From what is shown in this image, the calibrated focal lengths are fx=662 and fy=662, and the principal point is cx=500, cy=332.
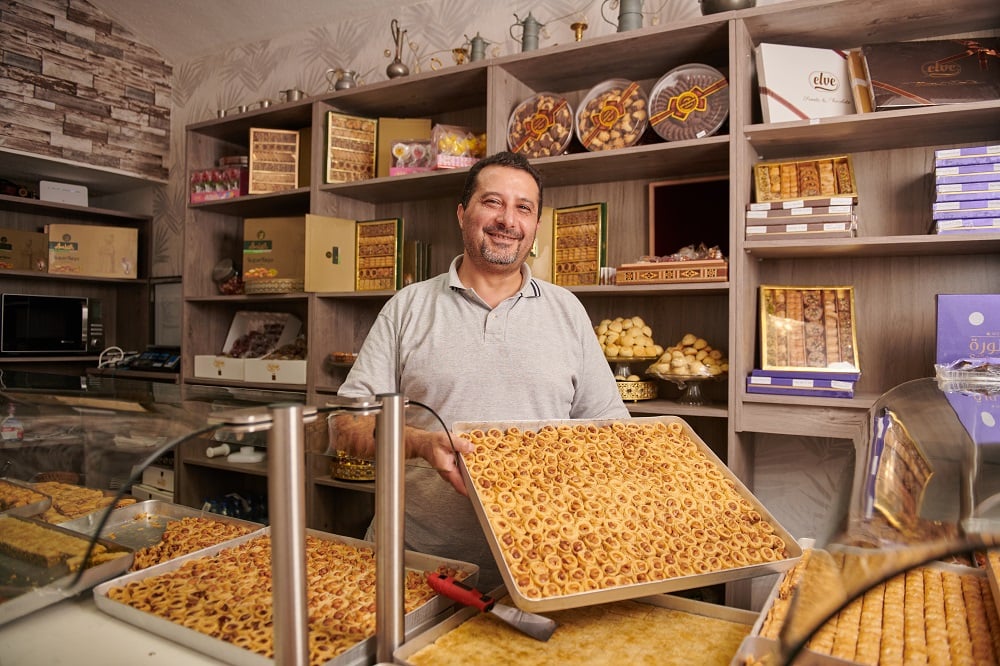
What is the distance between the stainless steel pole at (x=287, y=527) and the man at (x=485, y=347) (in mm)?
958

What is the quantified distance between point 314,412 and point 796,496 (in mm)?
2330

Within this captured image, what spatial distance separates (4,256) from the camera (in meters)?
3.88

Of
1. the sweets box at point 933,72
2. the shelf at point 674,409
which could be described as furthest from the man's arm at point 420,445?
the sweets box at point 933,72

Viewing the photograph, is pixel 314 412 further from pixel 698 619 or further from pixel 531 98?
pixel 531 98

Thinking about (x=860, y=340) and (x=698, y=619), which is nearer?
(x=698, y=619)

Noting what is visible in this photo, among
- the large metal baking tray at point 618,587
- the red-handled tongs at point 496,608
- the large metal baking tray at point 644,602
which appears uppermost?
the large metal baking tray at point 618,587

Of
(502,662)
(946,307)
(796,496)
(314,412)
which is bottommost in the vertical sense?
(796,496)

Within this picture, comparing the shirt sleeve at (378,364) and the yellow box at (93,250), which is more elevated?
the yellow box at (93,250)

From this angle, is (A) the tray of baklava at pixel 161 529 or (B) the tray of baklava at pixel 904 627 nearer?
(B) the tray of baklava at pixel 904 627

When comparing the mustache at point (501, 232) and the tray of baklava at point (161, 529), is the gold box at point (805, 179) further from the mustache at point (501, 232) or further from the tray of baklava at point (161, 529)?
the tray of baklava at point (161, 529)

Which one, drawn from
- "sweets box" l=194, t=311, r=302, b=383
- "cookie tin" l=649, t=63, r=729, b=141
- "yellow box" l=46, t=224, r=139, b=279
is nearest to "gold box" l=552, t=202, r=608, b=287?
"cookie tin" l=649, t=63, r=729, b=141

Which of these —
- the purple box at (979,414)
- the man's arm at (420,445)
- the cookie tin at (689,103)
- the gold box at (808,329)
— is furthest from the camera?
the cookie tin at (689,103)

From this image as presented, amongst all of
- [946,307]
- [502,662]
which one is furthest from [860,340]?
[502,662]

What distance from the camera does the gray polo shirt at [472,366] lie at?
5.74ft
